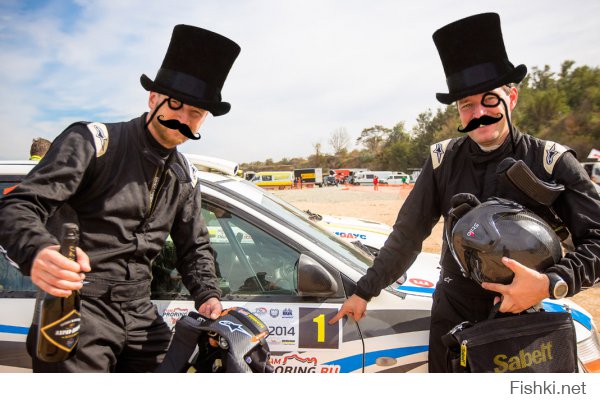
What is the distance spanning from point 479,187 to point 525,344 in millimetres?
663

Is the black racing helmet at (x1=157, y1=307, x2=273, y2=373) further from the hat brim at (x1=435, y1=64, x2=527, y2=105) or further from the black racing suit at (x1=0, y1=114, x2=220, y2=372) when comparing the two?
the hat brim at (x1=435, y1=64, x2=527, y2=105)

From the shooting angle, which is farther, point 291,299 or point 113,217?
point 291,299

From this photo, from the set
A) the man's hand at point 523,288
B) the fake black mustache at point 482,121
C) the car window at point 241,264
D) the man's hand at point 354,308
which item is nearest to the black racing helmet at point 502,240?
the man's hand at point 523,288

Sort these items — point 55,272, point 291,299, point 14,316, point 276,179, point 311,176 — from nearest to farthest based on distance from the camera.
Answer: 1. point 55,272
2. point 14,316
3. point 291,299
4. point 276,179
5. point 311,176

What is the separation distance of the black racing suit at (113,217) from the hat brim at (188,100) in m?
0.14

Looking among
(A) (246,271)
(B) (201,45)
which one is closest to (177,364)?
(A) (246,271)

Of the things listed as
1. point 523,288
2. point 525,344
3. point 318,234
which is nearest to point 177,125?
point 318,234

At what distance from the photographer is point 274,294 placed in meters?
2.29

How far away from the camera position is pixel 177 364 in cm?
180

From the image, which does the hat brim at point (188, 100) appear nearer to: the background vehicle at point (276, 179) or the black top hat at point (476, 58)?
the black top hat at point (476, 58)

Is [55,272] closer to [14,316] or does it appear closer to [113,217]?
[113,217]

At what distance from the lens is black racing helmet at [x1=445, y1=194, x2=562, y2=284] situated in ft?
5.10

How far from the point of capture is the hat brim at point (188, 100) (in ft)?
6.37

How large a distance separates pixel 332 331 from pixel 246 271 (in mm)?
581
